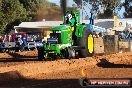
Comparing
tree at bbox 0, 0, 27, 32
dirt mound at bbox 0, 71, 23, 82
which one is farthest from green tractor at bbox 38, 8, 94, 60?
tree at bbox 0, 0, 27, 32

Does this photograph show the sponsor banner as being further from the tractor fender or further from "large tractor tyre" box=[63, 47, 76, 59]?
the tractor fender

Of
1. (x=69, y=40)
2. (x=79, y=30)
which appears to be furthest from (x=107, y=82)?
(x=79, y=30)

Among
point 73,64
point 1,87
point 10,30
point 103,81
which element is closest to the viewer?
point 103,81

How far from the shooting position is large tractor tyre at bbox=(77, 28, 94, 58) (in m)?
23.9

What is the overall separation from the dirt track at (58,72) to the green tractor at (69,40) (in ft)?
5.73

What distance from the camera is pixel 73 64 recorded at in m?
19.8

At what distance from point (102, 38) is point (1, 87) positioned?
821 inches

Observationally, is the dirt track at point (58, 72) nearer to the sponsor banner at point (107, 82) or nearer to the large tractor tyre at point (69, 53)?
the large tractor tyre at point (69, 53)

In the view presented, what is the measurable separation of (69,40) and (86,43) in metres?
1.27

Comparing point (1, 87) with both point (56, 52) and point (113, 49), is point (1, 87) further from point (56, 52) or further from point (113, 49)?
point (113, 49)

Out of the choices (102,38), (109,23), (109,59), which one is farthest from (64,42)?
(109,23)

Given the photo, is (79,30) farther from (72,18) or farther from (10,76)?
(10,76)

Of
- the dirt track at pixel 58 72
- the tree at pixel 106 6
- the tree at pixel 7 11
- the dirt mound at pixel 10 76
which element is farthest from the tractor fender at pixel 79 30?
the tree at pixel 106 6

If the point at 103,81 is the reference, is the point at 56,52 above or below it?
below
